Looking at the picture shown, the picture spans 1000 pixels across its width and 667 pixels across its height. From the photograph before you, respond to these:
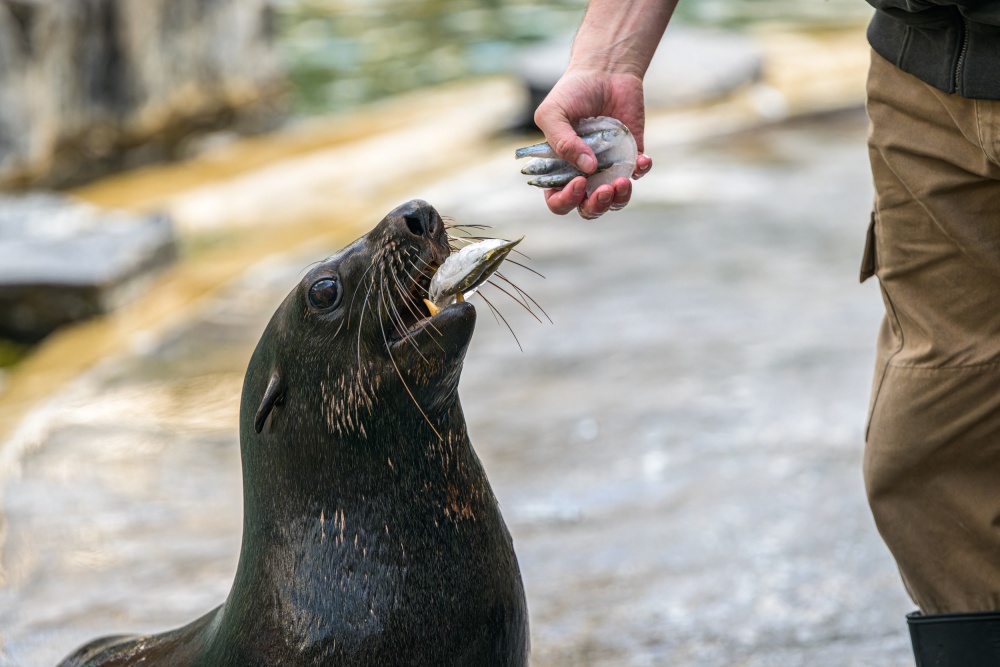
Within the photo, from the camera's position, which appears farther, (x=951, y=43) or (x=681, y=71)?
(x=681, y=71)

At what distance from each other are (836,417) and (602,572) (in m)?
1.33

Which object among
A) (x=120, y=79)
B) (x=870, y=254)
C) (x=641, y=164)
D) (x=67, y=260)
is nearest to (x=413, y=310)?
(x=641, y=164)

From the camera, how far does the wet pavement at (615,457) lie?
11.5 ft

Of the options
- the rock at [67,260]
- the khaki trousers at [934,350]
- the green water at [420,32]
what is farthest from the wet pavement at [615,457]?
the green water at [420,32]

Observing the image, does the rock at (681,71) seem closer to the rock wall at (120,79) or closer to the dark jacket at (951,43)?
the rock wall at (120,79)

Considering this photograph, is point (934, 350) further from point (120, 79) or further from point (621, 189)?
point (120, 79)

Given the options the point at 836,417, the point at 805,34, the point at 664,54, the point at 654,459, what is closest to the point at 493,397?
the point at 654,459

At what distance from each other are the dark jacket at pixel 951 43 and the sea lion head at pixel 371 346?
858 millimetres

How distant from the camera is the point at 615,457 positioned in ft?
14.8

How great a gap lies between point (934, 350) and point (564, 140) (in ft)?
2.57

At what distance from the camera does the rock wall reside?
10.2m

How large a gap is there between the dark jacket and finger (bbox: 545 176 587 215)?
589 millimetres

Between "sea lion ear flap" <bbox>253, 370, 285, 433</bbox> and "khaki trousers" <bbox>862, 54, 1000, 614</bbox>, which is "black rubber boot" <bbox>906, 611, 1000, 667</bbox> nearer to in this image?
"khaki trousers" <bbox>862, 54, 1000, 614</bbox>

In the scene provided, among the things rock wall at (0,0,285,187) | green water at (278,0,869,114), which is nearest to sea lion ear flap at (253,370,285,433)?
rock wall at (0,0,285,187)
